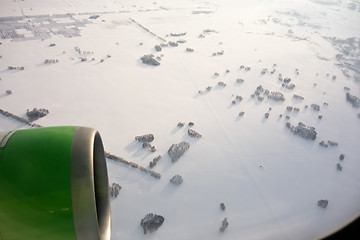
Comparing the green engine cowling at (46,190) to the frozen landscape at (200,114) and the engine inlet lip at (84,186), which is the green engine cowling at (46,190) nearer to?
the engine inlet lip at (84,186)

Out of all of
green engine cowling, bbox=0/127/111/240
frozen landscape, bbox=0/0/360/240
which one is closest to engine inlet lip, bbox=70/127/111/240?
green engine cowling, bbox=0/127/111/240

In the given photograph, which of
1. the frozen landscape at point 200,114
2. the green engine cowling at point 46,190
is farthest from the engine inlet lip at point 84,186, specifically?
the frozen landscape at point 200,114

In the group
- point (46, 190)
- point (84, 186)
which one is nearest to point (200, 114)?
point (84, 186)

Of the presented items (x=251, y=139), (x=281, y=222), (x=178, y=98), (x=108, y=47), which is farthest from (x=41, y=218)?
(x=108, y=47)

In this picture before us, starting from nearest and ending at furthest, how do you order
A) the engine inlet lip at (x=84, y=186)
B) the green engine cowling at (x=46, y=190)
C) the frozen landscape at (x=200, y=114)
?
the green engine cowling at (x=46, y=190) < the engine inlet lip at (x=84, y=186) < the frozen landscape at (x=200, y=114)

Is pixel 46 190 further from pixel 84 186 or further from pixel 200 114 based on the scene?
pixel 200 114

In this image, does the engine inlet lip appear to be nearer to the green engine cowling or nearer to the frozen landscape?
the green engine cowling
